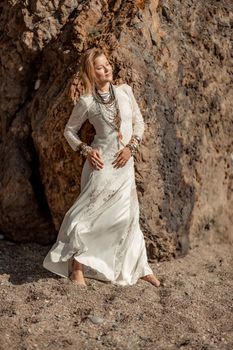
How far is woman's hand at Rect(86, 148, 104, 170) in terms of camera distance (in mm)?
4812

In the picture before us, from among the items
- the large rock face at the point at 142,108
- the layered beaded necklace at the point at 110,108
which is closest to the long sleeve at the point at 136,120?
the layered beaded necklace at the point at 110,108

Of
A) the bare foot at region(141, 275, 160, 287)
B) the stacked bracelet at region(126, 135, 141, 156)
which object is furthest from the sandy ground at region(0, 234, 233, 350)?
the stacked bracelet at region(126, 135, 141, 156)

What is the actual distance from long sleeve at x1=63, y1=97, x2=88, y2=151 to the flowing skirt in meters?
0.20

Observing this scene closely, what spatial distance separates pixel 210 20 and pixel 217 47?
26 cm

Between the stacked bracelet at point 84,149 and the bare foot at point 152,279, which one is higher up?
the stacked bracelet at point 84,149

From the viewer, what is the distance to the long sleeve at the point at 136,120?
496 centimetres

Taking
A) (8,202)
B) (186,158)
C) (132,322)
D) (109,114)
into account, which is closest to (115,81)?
(109,114)

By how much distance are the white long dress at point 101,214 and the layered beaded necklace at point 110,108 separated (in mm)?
33

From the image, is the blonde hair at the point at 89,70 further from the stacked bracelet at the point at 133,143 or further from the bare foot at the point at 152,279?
the bare foot at the point at 152,279

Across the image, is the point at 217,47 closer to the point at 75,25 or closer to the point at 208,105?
the point at 208,105

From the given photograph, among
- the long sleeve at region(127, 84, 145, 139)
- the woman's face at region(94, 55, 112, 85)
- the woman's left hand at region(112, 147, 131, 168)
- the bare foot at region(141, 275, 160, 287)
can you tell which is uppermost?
the woman's face at region(94, 55, 112, 85)

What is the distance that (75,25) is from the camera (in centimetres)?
555

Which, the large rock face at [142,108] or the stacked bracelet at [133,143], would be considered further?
the large rock face at [142,108]

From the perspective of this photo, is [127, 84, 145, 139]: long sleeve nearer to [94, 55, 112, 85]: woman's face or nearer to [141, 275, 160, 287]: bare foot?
[94, 55, 112, 85]: woman's face
